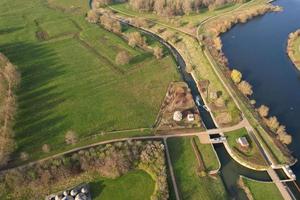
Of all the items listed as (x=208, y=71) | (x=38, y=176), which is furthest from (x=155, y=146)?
(x=208, y=71)

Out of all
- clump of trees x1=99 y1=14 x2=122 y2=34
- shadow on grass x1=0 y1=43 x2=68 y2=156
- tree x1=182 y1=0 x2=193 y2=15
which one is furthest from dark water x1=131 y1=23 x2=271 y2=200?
tree x1=182 y1=0 x2=193 y2=15

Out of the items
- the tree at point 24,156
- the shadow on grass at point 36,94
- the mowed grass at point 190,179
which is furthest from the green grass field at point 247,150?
the tree at point 24,156

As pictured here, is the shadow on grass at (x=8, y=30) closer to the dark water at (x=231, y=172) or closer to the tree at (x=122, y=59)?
the tree at (x=122, y=59)

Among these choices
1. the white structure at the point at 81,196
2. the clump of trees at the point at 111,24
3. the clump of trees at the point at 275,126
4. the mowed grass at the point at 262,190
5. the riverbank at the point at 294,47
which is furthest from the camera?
the clump of trees at the point at 111,24

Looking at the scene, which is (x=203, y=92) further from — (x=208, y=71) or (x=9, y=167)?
(x=9, y=167)

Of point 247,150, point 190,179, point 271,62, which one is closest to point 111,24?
point 271,62
